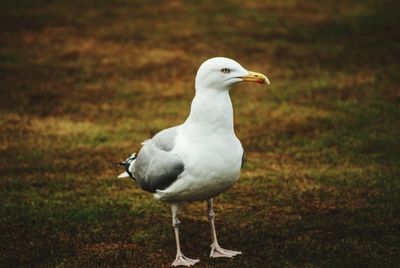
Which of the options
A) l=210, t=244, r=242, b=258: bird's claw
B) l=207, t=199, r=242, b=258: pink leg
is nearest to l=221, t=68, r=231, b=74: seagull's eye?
l=207, t=199, r=242, b=258: pink leg

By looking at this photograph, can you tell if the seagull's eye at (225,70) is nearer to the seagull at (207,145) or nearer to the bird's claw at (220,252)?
the seagull at (207,145)

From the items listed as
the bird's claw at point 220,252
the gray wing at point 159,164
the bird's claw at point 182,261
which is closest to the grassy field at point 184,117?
the bird's claw at point 220,252

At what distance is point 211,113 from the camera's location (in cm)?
513

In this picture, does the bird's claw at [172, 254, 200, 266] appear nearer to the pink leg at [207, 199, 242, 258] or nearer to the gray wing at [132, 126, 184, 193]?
the pink leg at [207, 199, 242, 258]

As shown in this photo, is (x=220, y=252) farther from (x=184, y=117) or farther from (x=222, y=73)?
(x=184, y=117)

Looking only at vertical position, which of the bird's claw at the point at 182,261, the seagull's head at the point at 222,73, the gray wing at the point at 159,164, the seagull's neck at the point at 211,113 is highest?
the seagull's head at the point at 222,73

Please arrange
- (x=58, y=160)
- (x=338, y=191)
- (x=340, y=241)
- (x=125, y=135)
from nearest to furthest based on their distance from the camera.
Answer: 1. (x=340, y=241)
2. (x=338, y=191)
3. (x=58, y=160)
4. (x=125, y=135)

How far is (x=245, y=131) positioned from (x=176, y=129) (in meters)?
4.26

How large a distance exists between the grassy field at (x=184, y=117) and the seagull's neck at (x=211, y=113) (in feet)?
3.96

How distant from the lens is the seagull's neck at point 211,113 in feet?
16.8

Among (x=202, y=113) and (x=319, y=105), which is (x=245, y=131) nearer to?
(x=319, y=105)

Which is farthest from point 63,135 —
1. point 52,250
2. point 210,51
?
point 210,51

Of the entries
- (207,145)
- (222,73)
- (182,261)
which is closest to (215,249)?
(182,261)

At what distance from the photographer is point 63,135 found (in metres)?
9.65
